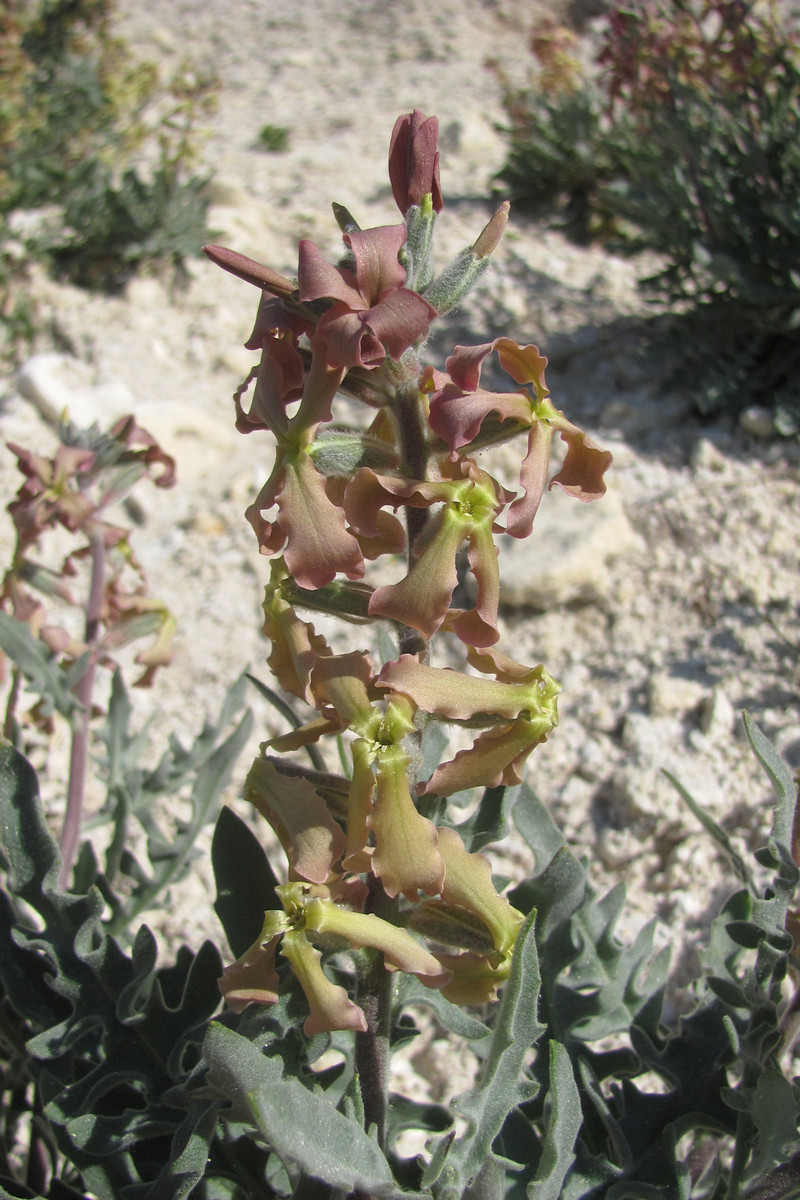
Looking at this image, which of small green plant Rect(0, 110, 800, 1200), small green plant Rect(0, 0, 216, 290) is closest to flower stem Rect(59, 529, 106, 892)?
small green plant Rect(0, 110, 800, 1200)

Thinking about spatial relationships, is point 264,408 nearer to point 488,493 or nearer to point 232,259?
point 232,259

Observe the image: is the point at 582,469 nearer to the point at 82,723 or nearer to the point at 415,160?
the point at 415,160

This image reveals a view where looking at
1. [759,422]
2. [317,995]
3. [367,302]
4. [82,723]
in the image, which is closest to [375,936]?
[317,995]

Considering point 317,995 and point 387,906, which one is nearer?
point 317,995

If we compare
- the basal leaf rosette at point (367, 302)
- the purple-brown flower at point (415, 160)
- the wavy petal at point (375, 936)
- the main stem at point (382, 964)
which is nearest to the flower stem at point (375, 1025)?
the main stem at point (382, 964)

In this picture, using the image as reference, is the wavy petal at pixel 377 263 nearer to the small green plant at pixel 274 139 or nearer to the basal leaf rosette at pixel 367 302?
the basal leaf rosette at pixel 367 302
